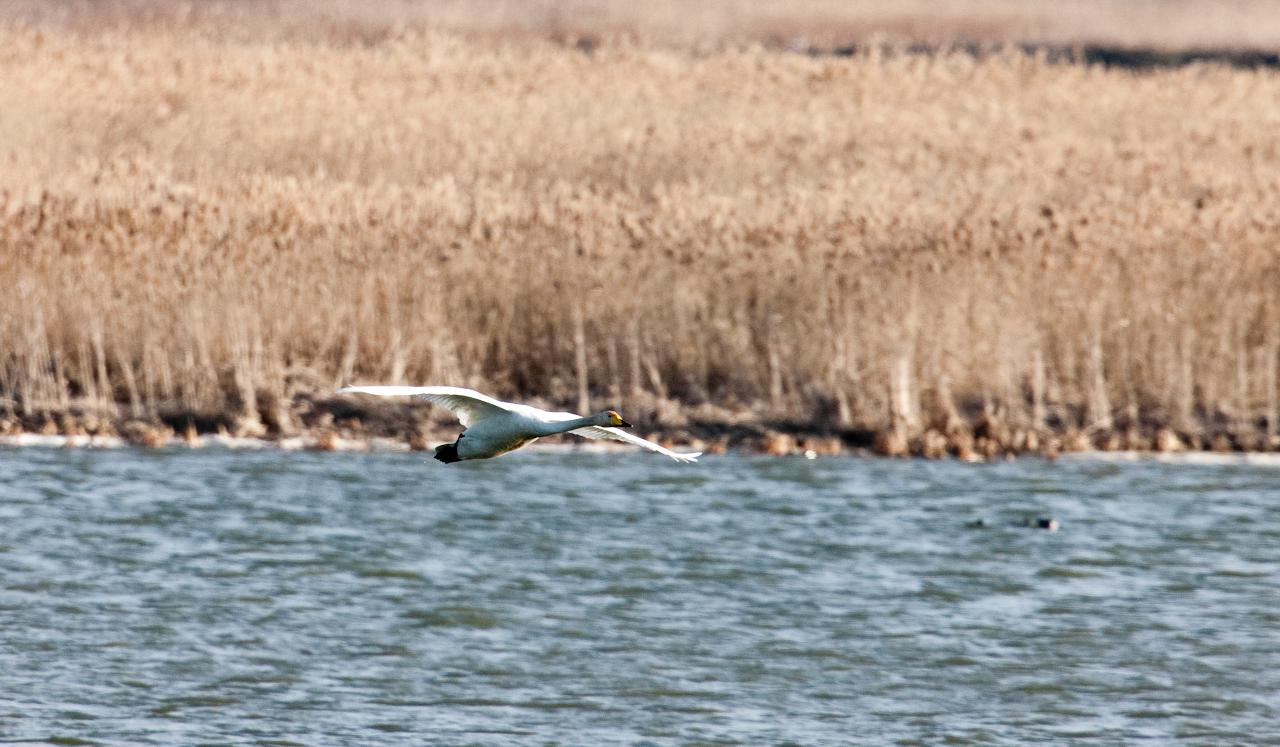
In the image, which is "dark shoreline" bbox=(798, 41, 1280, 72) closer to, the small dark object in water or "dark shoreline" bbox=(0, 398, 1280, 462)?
"dark shoreline" bbox=(0, 398, 1280, 462)

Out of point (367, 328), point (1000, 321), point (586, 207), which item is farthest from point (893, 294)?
point (367, 328)

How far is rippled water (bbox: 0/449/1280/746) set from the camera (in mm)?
9156

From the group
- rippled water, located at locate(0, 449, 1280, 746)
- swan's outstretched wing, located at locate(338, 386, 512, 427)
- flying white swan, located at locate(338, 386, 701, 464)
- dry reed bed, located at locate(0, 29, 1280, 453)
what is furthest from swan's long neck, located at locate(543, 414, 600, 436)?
dry reed bed, located at locate(0, 29, 1280, 453)

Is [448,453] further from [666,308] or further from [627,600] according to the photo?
[666,308]

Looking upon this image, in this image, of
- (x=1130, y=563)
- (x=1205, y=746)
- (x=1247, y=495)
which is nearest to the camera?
(x=1205, y=746)

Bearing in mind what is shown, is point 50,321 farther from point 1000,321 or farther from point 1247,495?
point 1247,495

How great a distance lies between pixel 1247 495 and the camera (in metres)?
14.1

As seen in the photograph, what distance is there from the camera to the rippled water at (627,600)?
30.0 ft

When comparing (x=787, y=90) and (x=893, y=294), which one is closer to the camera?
(x=893, y=294)

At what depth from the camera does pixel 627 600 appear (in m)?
A: 11.4

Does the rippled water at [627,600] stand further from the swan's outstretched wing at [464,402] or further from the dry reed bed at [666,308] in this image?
the swan's outstretched wing at [464,402]

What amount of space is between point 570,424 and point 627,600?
3632mm

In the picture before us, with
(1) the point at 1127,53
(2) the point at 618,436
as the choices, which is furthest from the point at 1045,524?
(1) the point at 1127,53

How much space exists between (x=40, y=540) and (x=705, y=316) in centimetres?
529
